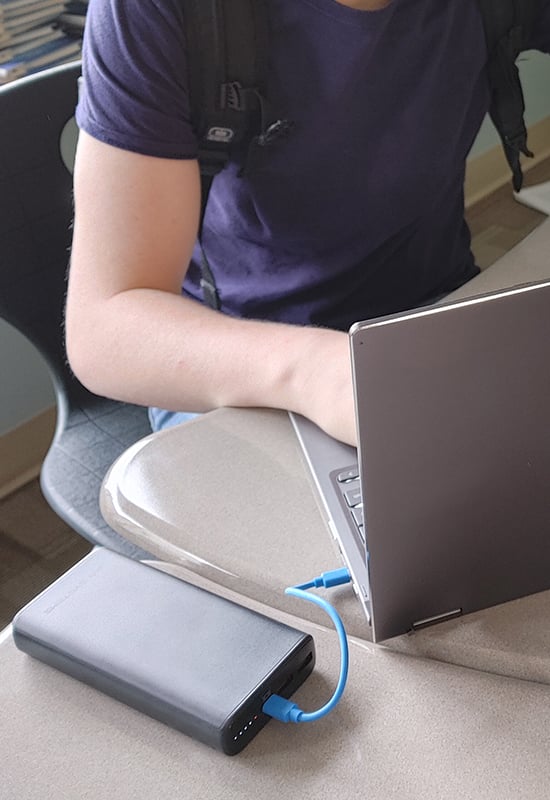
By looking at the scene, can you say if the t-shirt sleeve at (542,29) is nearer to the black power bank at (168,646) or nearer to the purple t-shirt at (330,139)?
the purple t-shirt at (330,139)

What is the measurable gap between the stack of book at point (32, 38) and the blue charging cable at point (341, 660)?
1.30 m

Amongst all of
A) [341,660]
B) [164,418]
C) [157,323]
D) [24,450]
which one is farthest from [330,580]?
[24,450]

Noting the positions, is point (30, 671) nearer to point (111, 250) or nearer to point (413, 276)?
point (111, 250)

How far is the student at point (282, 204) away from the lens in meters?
0.75

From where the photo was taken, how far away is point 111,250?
2.66 feet

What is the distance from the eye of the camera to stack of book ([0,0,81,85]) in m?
1.64

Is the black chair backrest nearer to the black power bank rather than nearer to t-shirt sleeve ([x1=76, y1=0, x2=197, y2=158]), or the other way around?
t-shirt sleeve ([x1=76, y1=0, x2=197, y2=158])

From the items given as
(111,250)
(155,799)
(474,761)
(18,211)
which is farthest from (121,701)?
(18,211)

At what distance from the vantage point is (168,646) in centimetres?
54

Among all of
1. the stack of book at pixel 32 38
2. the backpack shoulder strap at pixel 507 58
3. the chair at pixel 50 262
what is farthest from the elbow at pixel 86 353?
the stack of book at pixel 32 38

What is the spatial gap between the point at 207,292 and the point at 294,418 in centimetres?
35

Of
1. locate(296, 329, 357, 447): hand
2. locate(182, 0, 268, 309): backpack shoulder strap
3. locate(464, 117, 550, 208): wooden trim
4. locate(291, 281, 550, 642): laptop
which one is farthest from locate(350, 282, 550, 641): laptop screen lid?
locate(464, 117, 550, 208): wooden trim

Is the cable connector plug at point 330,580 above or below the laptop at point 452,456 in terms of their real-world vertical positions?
below

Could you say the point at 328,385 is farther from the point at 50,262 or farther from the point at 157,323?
the point at 50,262
